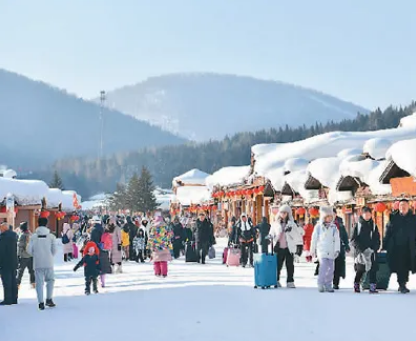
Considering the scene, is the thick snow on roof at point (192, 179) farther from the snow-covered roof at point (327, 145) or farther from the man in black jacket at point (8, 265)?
the man in black jacket at point (8, 265)

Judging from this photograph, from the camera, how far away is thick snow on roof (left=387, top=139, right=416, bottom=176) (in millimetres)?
19516

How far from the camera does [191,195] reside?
66.4 metres

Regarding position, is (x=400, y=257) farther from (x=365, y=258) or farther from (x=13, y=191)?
(x=13, y=191)

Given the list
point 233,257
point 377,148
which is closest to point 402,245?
point 233,257

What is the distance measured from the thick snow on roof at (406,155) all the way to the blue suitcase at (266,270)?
24.1 ft

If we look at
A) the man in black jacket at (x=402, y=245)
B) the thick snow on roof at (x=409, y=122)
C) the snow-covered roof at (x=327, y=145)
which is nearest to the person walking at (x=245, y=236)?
the man in black jacket at (x=402, y=245)

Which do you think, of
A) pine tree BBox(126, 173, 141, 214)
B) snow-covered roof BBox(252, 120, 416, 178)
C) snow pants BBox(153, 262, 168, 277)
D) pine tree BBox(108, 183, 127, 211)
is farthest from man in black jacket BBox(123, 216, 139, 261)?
pine tree BBox(108, 183, 127, 211)

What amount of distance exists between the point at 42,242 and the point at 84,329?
2.78 m

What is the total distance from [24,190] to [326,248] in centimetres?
2647

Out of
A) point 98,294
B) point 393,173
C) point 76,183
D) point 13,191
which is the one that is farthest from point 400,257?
point 76,183

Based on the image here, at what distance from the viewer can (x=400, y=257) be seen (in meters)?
12.2

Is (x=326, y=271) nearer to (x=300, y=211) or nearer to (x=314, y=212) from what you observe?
(x=314, y=212)

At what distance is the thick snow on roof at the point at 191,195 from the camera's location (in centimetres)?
6156

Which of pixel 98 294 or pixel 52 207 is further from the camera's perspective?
pixel 52 207
